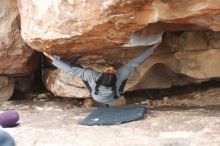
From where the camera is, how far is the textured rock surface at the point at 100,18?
505 centimetres

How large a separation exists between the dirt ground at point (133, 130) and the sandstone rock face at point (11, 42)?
1.15m

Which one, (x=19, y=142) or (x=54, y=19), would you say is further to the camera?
(x=54, y=19)

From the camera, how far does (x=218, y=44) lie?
6414mm

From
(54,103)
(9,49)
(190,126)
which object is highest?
(9,49)

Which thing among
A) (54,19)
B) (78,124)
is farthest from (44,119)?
(54,19)

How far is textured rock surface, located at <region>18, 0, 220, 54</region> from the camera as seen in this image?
505 cm

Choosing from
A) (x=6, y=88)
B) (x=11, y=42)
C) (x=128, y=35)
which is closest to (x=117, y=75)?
(x=128, y=35)

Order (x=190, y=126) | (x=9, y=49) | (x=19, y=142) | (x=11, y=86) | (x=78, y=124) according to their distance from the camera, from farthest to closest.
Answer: (x=11, y=86)
(x=9, y=49)
(x=78, y=124)
(x=190, y=126)
(x=19, y=142)

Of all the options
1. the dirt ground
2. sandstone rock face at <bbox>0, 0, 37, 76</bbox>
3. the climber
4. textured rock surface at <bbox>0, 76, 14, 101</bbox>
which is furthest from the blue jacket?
textured rock surface at <bbox>0, 76, 14, 101</bbox>

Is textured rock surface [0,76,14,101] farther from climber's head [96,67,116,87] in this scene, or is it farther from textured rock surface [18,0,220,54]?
climber's head [96,67,116,87]

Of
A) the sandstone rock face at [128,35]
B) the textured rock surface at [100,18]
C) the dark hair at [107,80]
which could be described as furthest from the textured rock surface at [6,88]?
→ the dark hair at [107,80]

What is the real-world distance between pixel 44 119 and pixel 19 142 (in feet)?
4.62

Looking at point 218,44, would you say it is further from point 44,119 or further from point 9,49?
point 9,49

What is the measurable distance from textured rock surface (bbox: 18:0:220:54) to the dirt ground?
1.03 m
